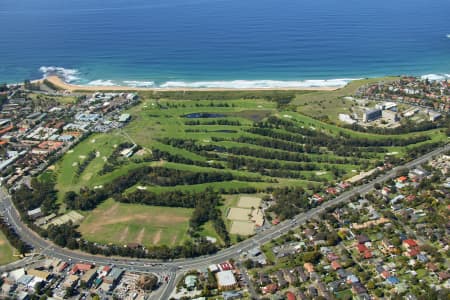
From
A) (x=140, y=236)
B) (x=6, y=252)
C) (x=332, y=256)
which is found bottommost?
(x=332, y=256)

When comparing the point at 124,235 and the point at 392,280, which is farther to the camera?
the point at 124,235

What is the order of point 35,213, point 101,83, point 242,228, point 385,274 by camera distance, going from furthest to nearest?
point 101,83 → point 35,213 → point 242,228 → point 385,274

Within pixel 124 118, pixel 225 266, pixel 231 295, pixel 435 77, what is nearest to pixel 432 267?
pixel 231 295

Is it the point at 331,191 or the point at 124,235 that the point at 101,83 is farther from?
the point at 331,191

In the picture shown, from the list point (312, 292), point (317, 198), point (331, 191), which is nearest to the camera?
point (312, 292)

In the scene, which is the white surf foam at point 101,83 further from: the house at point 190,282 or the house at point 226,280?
the house at point 226,280

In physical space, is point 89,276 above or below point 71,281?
above
